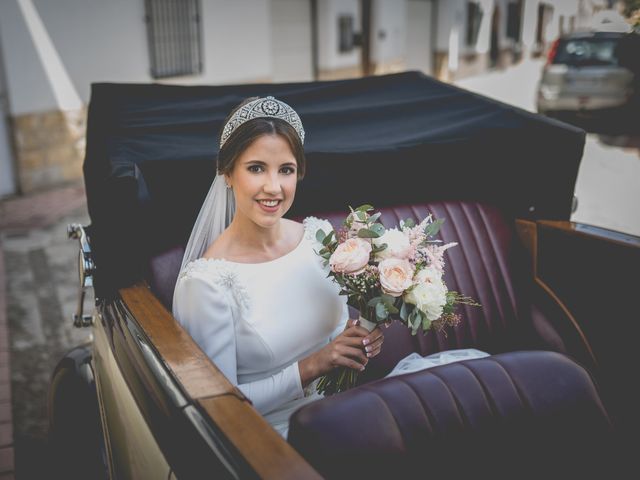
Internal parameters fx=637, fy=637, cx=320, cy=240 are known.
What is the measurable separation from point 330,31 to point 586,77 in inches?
185

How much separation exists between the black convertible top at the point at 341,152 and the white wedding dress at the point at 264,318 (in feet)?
1.25

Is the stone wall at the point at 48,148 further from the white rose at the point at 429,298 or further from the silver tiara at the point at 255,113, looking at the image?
the white rose at the point at 429,298

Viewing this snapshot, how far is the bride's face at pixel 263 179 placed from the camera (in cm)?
200

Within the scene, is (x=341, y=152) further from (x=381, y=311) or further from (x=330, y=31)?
(x=330, y=31)

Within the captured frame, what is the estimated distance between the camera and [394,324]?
2.56 m

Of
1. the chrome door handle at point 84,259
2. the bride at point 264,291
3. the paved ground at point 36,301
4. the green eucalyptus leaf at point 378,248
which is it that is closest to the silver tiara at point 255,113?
the bride at point 264,291

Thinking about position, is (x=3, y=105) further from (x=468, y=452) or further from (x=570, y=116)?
(x=570, y=116)

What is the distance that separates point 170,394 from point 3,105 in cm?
674

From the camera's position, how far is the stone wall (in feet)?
23.8

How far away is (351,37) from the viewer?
512 inches

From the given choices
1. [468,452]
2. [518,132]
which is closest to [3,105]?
[518,132]

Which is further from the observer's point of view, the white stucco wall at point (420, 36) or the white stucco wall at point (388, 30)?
the white stucco wall at point (420, 36)

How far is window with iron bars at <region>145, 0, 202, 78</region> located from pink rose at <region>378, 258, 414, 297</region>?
7875 mm

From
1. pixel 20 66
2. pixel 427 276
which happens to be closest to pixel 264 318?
pixel 427 276
